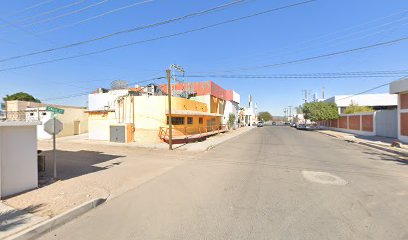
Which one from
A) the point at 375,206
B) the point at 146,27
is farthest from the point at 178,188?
the point at 146,27

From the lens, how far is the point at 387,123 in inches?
983

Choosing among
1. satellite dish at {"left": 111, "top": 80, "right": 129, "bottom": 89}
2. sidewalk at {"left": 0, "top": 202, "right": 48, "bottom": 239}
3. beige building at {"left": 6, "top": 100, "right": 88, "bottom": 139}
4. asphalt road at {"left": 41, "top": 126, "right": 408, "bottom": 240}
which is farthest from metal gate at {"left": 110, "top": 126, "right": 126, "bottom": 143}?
sidewalk at {"left": 0, "top": 202, "right": 48, "bottom": 239}

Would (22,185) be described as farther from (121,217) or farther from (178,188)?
(178,188)

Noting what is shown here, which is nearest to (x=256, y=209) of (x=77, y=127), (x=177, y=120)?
(x=177, y=120)

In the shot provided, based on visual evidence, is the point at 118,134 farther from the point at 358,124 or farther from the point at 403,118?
the point at 358,124

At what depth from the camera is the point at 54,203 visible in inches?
220

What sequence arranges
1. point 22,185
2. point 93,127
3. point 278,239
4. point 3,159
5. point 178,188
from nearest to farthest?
point 278,239 < point 3,159 < point 22,185 < point 178,188 < point 93,127

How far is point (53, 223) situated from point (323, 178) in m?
7.87

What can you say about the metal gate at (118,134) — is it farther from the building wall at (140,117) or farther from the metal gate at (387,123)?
the metal gate at (387,123)

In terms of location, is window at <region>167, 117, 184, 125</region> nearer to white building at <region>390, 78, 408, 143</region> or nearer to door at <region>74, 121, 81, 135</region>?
door at <region>74, 121, 81, 135</region>

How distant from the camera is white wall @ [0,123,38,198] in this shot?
616 centimetres

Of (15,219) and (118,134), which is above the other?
(118,134)

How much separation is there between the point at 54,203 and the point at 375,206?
746 centimetres

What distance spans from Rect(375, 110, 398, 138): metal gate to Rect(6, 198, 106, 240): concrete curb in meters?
28.3
